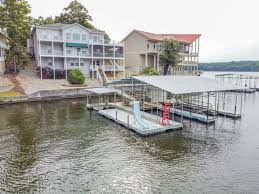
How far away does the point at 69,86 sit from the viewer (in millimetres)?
42219

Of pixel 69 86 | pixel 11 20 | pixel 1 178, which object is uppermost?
pixel 11 20

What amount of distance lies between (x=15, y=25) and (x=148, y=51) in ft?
95.0

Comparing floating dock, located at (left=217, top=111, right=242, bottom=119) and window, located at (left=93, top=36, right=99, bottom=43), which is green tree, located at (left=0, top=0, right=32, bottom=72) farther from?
floating dock, located at (left=217, top=111, right=242, bottom=119)

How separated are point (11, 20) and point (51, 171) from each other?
39.1m

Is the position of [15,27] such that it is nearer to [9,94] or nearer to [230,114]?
[9,94]

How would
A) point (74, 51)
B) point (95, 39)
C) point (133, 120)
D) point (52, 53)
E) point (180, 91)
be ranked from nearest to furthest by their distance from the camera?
point (180, 91)
point (133, 120)
point (52, 53)
point (74, 51)
point (95, 39)

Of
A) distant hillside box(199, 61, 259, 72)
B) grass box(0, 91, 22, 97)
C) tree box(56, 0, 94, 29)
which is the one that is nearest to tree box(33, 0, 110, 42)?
tree box(56, 0, 94, 29)

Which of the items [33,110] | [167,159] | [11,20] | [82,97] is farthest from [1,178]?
[11,20]

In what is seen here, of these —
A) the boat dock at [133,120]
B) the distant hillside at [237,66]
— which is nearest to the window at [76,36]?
the boat dock at [133,120]

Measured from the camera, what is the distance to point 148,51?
2256 inches

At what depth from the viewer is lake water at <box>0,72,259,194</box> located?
1220cm

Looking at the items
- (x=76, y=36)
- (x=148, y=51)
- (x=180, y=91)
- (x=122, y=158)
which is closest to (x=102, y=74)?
(x=76, y=36)

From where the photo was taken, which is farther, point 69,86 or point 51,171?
point 69,86

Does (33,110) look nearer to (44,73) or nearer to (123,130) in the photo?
(123,130)
